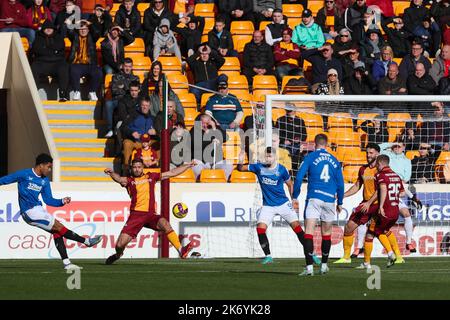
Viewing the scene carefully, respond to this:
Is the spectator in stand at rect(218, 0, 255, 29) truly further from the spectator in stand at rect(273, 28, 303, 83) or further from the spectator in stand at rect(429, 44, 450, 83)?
the spectator in stand at rect(429, 44, 450, 83)

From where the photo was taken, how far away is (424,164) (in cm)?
2625

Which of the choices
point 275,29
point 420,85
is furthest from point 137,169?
point 420,85

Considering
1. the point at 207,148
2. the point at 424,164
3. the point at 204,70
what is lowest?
the point at 424,164

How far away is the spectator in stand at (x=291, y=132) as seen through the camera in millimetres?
25906

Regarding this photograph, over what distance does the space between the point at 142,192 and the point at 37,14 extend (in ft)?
28.4

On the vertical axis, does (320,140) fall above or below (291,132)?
below

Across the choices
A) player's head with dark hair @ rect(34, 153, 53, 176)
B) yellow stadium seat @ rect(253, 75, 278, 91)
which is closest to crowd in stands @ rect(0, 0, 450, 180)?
yellow stadium seat @ rect(253, 75, 278, 91)

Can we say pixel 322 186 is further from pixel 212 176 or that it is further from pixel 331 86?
pixel 331 86

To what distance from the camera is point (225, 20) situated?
3005 cm

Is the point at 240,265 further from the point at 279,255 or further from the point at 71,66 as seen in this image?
the point at 71,66

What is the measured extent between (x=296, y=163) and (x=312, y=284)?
9.29 m

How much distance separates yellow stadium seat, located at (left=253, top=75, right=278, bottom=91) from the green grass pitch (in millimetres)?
7295

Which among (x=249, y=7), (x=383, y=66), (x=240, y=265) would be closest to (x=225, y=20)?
(x=249, y=7)

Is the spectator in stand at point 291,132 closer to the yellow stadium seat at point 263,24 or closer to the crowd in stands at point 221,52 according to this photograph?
the crowd in stands at point 221,52
